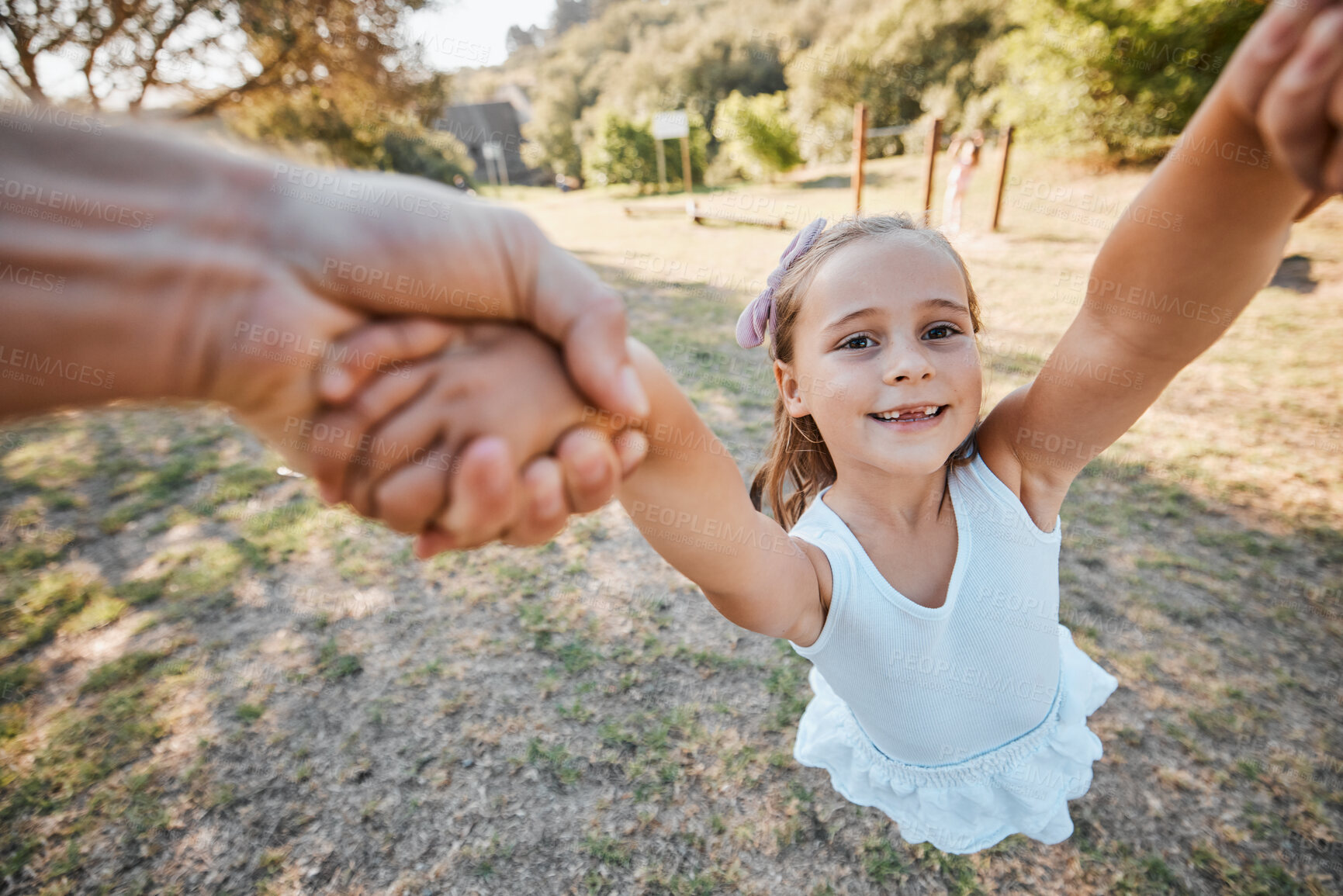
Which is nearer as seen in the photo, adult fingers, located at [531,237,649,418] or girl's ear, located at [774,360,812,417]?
adult fingers, located at [531,237,649,418]

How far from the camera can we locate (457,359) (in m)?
0.73

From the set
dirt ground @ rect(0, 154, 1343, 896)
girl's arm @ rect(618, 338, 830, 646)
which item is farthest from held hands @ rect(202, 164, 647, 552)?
dirt ground @ rect(0, 154, 1343, 896)

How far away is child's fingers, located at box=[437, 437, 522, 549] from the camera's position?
0.69 metres

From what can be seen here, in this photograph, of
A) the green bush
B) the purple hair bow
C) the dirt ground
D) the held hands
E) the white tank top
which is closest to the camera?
the held hands

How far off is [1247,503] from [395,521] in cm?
494

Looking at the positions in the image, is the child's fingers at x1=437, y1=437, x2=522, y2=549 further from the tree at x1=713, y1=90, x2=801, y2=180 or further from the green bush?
the green bush

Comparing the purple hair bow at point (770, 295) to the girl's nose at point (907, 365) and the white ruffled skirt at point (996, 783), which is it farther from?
the white ruffled skirt at point (996, 783)

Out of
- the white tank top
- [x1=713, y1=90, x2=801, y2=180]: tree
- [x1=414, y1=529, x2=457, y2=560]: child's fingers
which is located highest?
[x1=713, y1=90, x2=801, y2=180]: tree

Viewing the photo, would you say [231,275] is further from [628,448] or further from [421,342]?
[628,448]

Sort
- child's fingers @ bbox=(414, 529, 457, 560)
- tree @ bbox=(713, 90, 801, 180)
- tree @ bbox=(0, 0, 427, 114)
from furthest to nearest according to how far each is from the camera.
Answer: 1. tree @ bbox=(713, 90, 801, 180)
2. tree @ bbox=(0, 0, 427, 114)
3. child's fingers @ bbox=(414, 529, 457, 560)

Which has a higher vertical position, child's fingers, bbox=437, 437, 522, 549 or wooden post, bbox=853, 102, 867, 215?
wooden post, bbox=853, 102, 867, 215

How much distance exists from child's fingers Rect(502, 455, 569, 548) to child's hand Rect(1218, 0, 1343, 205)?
2.52 ft

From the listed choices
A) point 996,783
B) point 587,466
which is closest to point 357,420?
point 587,466

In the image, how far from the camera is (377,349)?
0.67 m
